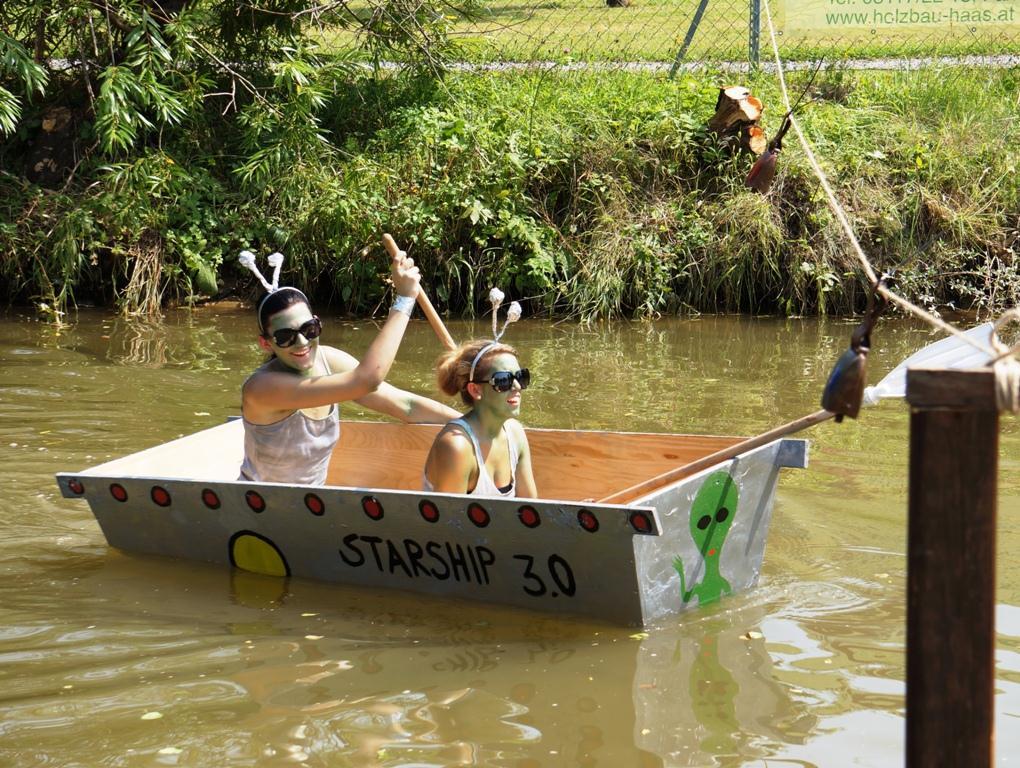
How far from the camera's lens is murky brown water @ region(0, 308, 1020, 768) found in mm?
4094

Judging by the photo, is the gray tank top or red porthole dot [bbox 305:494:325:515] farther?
the gray tank top

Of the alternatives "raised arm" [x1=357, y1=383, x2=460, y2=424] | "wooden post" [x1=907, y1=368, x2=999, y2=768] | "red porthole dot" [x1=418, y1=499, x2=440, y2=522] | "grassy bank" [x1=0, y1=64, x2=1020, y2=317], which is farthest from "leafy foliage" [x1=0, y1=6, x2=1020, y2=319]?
"wooden post" [x1=907, y1=368, x2=999, y2=768]

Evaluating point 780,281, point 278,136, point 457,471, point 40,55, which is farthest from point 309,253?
point 457,471

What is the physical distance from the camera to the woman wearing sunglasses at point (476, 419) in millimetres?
5062

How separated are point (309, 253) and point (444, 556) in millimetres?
6424

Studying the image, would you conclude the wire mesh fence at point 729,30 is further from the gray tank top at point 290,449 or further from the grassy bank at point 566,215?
the gray tank top at point 290,449

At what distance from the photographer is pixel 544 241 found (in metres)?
11.0

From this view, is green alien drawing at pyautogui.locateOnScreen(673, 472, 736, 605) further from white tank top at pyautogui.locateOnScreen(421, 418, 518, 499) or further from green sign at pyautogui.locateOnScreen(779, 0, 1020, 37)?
green sign at pyautogui.locateOnScreen(779, 0, 1020, 37)

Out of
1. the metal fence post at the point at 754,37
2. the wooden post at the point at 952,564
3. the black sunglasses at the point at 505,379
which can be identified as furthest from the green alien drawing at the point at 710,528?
the metal fence post at the point at 754,37

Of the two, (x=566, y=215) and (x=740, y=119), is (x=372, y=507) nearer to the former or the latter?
(x=566, y=215)

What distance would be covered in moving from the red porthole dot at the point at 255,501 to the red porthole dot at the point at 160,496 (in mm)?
414

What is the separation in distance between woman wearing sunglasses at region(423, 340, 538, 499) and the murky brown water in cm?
50

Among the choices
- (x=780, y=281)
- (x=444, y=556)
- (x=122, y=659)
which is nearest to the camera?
(x=122, y=659)

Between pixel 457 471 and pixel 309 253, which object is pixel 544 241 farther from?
pixel 457 471
